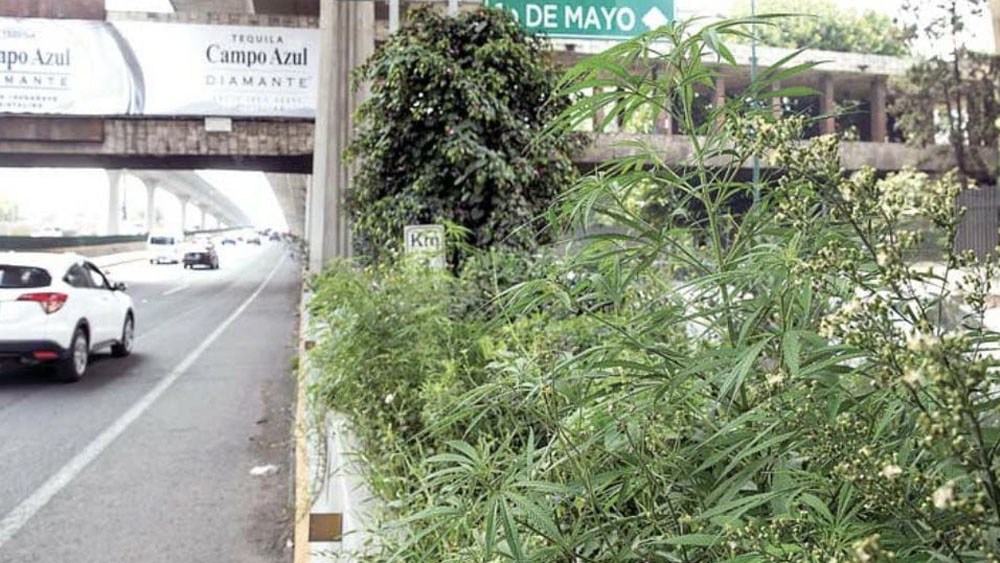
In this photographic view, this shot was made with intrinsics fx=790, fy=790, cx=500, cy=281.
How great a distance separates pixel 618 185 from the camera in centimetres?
194

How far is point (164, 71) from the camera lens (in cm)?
1514

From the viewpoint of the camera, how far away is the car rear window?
845 centimetres

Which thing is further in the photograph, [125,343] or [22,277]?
[125,343]

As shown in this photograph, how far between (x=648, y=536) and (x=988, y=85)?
25293 mm

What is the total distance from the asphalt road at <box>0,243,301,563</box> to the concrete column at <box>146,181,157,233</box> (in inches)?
342

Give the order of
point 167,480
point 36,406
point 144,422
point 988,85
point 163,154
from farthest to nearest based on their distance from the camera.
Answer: point 988,85, point 163,154, point 36,406, point 144,422, point 167,480

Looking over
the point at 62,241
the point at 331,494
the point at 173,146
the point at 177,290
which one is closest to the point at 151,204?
the point at 177,290

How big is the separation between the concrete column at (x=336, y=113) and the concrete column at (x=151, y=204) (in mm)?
10247

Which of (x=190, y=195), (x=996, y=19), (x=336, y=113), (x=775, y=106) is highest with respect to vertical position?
(x=336, y=113)

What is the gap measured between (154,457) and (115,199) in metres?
11.8

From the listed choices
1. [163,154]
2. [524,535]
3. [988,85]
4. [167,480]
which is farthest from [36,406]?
[988,85]

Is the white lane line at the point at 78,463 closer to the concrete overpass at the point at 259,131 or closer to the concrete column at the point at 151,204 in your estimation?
the concrete overpass at the point at 259,131

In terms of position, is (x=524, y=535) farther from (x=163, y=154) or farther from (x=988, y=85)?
(x=988, y=85)

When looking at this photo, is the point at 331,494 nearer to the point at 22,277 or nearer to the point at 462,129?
the point at 462,129
